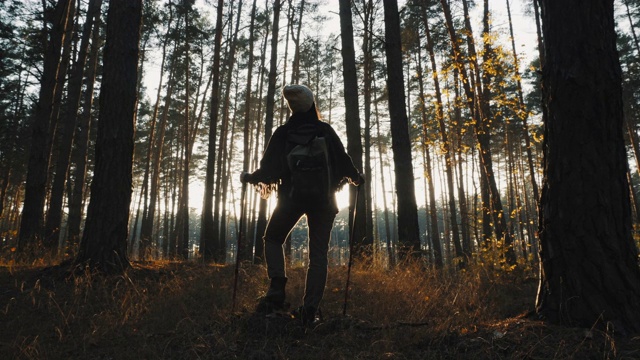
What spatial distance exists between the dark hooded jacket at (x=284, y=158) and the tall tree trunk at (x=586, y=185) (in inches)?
63.4

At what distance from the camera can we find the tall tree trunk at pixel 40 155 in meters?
7.72

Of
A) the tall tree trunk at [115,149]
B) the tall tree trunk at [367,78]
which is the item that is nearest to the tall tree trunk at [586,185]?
the tall tree trunk at [115,149]

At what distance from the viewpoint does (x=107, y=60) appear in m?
5.07

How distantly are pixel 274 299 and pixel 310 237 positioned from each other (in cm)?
59

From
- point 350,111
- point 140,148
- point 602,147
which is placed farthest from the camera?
point 140,148

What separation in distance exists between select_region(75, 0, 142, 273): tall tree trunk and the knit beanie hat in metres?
2.82

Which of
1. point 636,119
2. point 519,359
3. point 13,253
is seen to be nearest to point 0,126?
point 13,253

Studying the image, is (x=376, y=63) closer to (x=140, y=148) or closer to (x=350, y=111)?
(x=350, y=111)

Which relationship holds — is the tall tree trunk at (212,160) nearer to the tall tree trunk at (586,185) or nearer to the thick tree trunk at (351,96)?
the thick tree trunk at (351,96)

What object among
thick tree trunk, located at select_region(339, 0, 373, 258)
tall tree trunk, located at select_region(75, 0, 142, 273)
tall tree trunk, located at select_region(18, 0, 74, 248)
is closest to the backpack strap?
tall tree trunk, located at select_region(75, 0, 142, 273)

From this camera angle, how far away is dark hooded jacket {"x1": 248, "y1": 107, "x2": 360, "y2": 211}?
3334mm

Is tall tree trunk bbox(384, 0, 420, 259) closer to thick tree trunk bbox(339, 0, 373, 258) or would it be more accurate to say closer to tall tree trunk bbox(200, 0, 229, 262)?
thick tree trunk bbox(339, 0, 373, 258)

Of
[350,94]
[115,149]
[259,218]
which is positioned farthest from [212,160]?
[115,149]

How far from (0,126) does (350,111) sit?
18594 mm
